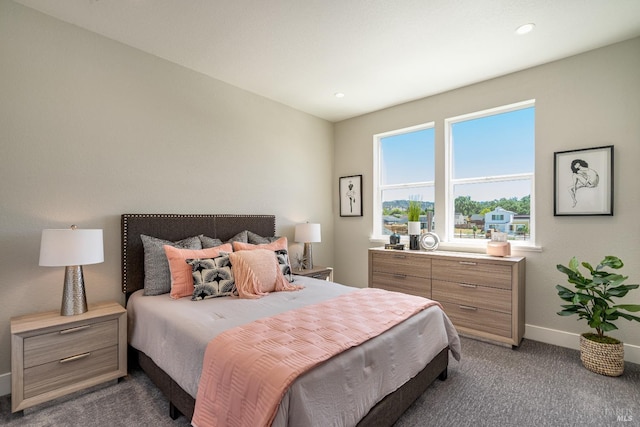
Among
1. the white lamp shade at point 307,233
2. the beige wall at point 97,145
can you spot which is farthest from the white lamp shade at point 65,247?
the white lamp shade at point 307,233

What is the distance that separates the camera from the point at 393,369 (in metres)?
1.69

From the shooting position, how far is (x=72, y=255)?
201 cm

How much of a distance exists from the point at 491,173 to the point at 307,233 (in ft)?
7.50

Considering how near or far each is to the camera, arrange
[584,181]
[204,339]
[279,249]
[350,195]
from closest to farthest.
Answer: [204,339] → [584,181] → [279,249] → [350,195]

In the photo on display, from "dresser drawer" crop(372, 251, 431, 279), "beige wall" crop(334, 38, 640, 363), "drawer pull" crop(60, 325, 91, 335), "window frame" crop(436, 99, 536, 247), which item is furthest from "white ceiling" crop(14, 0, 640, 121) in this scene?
"drawer pull" crop(60, 325, 91, 335)

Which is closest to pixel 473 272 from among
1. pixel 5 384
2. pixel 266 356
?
pixel 266 356

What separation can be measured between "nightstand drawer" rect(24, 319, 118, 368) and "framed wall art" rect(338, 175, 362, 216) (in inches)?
126

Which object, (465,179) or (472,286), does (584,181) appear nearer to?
(465,179)

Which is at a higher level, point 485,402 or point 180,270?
point 180,270

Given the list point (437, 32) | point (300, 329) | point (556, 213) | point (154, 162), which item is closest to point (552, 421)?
point (300, 329)

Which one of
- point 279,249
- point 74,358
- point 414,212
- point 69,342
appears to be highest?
point 414,212

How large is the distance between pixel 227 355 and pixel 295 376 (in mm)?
402

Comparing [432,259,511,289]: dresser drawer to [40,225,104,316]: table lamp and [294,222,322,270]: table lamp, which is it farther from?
[40,225,104,316]: table lamp

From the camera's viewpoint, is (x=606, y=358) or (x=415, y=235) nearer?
(x=606, y=358)
